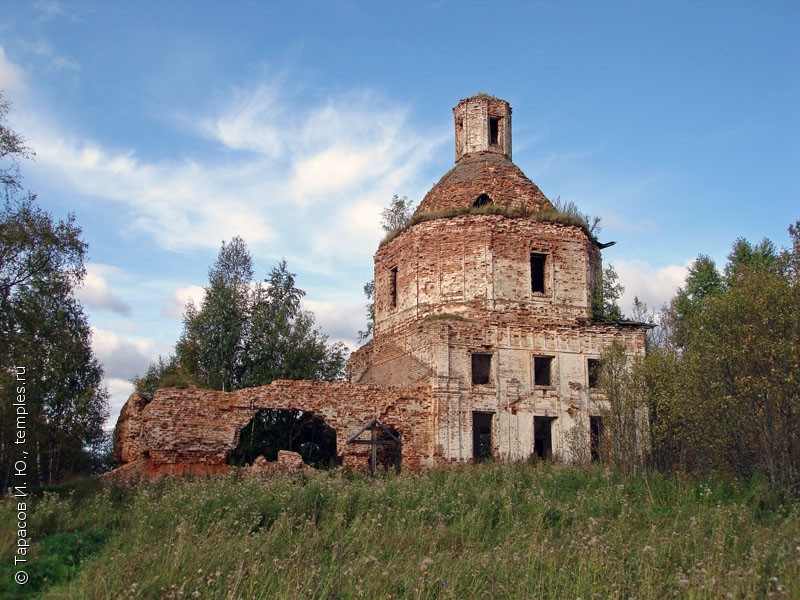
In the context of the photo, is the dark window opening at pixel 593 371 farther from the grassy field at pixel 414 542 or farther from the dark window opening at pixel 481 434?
the grassy field at pixel 414 542

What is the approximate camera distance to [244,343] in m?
30.0

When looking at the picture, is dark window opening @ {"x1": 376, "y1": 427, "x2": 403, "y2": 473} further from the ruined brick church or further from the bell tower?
the bell tower

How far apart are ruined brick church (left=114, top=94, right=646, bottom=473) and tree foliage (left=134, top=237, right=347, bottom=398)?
7.97m

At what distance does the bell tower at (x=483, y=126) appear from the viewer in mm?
23625

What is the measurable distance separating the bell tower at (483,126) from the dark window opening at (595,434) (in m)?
9.60

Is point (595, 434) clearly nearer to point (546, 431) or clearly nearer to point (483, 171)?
point (546, 431)

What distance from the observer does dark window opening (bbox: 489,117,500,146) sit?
23864 millimetres

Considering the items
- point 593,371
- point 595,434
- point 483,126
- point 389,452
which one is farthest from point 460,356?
point 483,126

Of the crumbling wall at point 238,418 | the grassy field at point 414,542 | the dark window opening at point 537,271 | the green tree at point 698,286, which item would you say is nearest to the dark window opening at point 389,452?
the crumbling wall at point 238,418

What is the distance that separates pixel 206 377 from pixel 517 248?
15497mm

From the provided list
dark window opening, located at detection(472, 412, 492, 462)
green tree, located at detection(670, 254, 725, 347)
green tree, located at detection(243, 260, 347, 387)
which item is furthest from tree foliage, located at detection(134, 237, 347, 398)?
green tree, located at detection(670, 254, 725, 347)

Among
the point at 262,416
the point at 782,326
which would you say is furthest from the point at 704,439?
the point at 262,416

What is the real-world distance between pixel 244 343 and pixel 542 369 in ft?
47.1

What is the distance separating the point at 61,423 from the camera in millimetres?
24297
